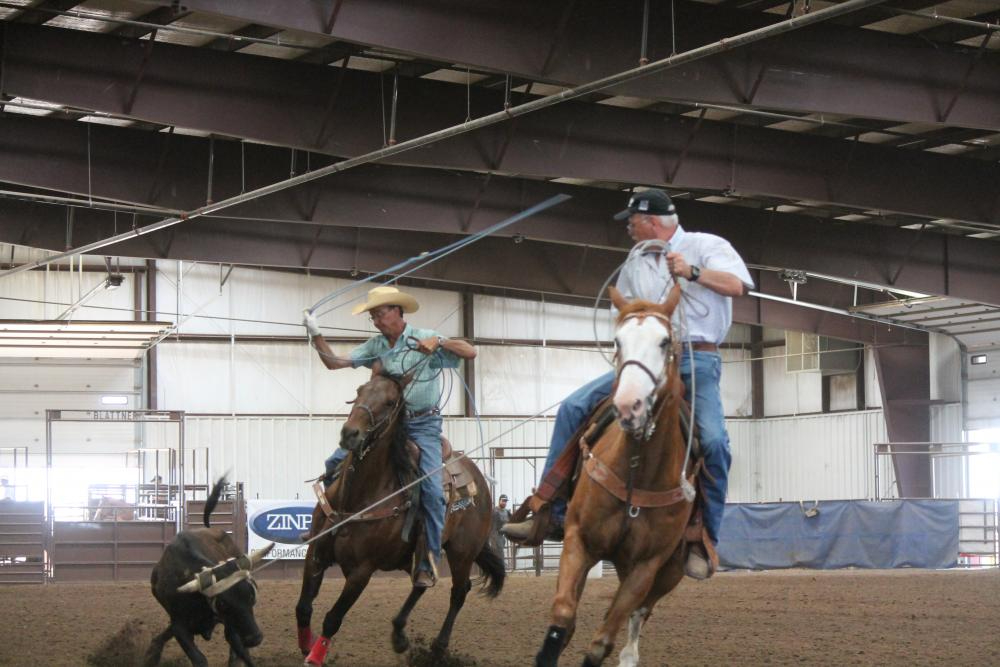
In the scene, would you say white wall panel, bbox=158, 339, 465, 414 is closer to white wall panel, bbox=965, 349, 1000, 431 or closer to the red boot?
white wall panel, bbox=965, 349, 1000, 431

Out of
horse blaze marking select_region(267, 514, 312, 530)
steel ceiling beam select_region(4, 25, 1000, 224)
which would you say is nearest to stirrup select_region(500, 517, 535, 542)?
steel ceiling beam select_region(4, 25, 1000, 224)

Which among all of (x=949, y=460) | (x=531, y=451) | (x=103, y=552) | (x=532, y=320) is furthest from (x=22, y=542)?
(x=949, y=460)

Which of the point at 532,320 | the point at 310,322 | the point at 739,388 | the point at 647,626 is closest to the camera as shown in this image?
the point at 310,322

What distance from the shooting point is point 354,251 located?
89.0ft

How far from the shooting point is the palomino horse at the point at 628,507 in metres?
5.96

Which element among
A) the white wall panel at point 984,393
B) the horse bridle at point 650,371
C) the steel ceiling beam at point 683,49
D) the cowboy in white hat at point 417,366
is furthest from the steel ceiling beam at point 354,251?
the horse bridle at point 650,371

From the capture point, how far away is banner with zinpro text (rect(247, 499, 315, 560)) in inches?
1037

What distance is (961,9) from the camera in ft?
52.8

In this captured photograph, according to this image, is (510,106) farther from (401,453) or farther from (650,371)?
(650,371)

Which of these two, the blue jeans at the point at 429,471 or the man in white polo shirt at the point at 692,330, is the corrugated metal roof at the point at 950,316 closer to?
the blue jeans at the point at 429,471

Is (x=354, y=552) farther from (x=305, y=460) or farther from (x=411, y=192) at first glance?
(x=305, y=460)

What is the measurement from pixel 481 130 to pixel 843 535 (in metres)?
14.6

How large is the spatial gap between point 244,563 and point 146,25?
934 centimetres

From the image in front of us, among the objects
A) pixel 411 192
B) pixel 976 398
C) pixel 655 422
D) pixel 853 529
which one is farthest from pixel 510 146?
pixel 976 398
